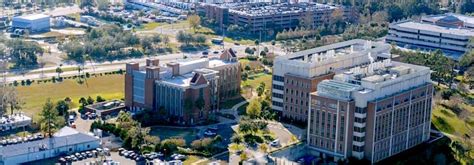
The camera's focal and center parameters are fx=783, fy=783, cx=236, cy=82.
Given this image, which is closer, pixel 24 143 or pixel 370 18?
pixel 24 143

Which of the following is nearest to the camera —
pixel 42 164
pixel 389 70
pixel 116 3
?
pixel 42 164

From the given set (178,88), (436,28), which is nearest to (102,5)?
(436,28)

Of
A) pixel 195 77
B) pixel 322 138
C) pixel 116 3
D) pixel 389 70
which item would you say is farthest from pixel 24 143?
pixel 116 3

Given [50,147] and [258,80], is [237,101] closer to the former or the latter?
[258,80]

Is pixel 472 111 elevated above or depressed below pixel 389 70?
below

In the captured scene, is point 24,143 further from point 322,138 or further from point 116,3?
point 116,3

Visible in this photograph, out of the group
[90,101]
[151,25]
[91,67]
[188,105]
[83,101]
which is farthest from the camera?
[151,25]

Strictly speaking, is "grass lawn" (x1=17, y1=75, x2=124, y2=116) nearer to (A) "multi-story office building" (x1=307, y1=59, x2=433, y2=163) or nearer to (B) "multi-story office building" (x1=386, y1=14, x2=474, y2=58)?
(A) "multi-story office building" (x1=307, y1=59, x2=433, y2=163)
